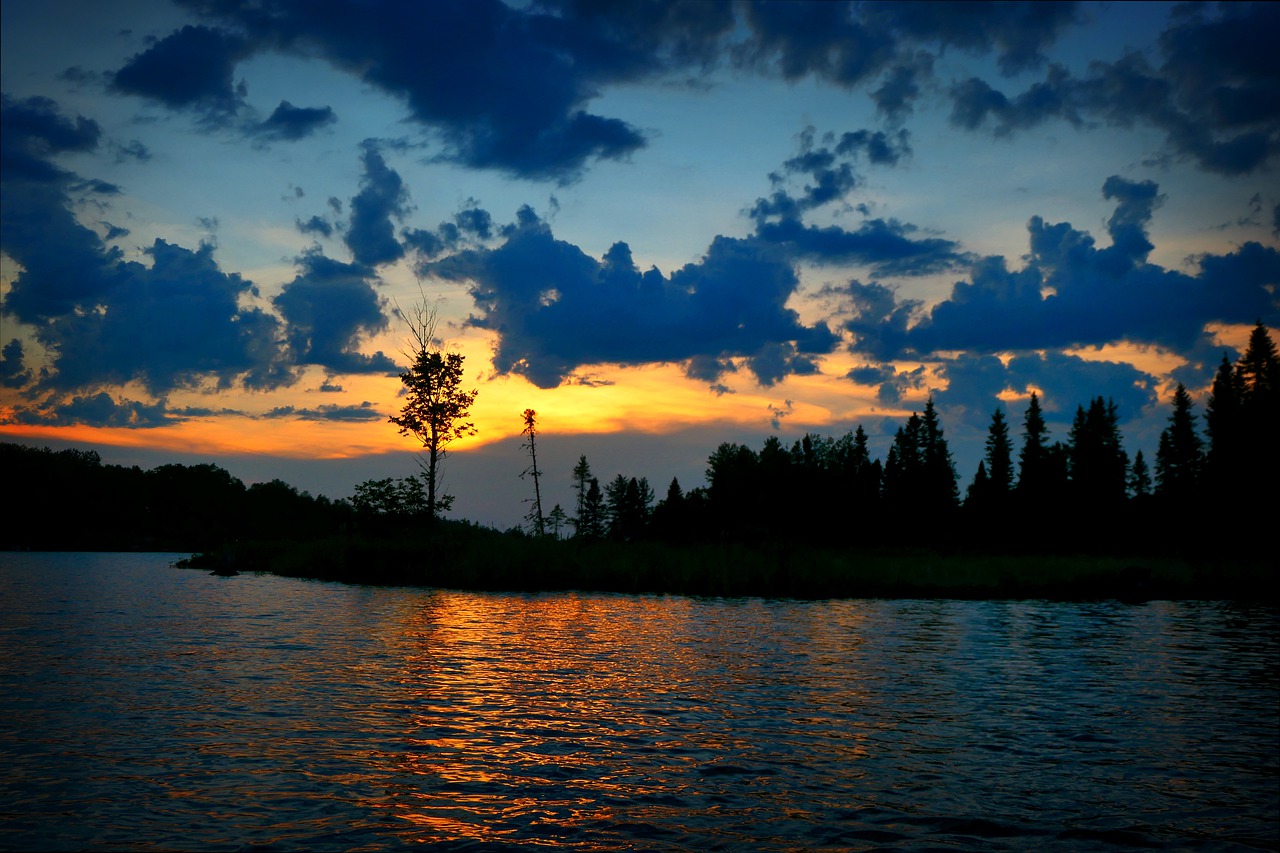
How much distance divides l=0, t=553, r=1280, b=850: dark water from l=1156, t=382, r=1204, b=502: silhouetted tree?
9695 cm

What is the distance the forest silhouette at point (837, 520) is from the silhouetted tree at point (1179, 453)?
0.32 m

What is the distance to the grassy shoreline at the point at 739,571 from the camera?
43.4 metres

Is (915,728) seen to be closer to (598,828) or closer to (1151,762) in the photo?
(1151,762)

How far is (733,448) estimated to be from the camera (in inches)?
6270

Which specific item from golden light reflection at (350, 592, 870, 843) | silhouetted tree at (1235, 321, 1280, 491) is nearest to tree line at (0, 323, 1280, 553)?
silhouetted tree at (1235, 321, 1280, 491)

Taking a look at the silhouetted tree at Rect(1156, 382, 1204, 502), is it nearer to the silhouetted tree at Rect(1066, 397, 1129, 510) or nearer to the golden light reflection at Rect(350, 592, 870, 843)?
the silhouetted tree at Rect(1066, 397, 1129, 510)

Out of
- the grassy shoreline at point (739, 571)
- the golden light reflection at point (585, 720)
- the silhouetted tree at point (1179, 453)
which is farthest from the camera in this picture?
the silhouetted tree at point (1179, 453)

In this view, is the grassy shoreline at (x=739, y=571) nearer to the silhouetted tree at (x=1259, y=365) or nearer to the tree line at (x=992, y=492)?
the tree line at (x=992, y=492)

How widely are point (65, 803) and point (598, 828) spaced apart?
5.99 meters

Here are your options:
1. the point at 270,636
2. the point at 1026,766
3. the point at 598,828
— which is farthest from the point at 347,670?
the point at 1026,766

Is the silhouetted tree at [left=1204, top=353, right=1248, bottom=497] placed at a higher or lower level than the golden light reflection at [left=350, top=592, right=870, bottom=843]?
higher

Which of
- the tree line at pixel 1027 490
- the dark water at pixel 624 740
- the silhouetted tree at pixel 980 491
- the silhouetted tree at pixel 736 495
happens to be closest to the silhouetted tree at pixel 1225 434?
the tree line at pixel 1027 490

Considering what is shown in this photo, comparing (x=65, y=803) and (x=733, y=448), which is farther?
(x=733, y=448)

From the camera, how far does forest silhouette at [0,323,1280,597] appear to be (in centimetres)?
4541
